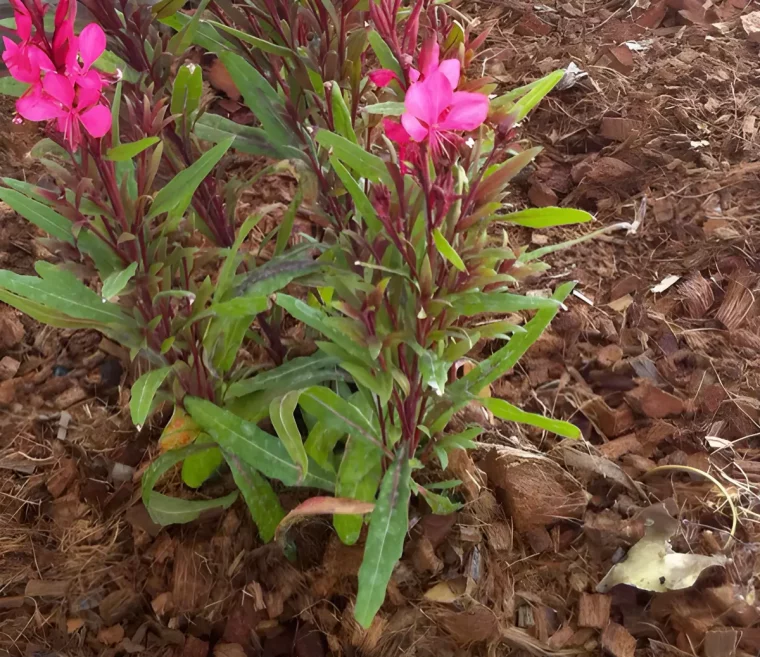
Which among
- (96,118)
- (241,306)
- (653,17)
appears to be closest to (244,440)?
(241,306)

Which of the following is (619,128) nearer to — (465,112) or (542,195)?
(542,195)

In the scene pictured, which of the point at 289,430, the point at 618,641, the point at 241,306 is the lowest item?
the point at 618,641

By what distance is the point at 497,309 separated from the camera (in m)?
0.86

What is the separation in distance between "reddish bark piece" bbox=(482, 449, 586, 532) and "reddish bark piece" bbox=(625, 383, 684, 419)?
272mm

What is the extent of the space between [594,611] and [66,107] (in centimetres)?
111

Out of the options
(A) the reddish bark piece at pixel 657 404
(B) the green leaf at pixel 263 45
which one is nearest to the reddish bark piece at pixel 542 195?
(A) the reddish bark piece at pixel 657 404

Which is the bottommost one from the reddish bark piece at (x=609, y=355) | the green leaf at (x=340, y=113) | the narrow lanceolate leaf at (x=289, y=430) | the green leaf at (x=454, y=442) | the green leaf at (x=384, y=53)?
the reddish bark piece at (x=609, y=355)

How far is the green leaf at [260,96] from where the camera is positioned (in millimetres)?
1087

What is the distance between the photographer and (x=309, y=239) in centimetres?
115

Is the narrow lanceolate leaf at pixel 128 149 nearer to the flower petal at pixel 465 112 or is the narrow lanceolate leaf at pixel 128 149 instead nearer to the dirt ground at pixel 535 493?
the flower petal at pixel 465 112

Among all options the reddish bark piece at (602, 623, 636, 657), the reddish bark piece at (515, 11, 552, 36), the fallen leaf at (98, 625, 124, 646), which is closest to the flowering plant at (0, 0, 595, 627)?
the fallen leaf at (98, 625, 124, 646)

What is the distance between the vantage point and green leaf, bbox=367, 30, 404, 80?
84cm

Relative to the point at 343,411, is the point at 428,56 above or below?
above

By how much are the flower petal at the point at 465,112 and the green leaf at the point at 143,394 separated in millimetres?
550
